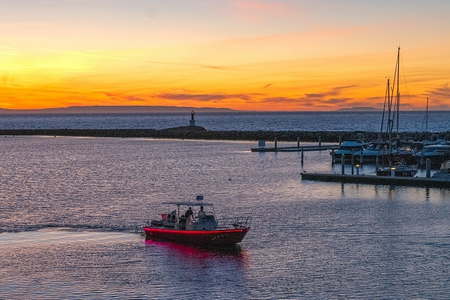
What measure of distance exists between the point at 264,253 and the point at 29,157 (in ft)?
267

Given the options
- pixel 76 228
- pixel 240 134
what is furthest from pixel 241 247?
pixel 240 134

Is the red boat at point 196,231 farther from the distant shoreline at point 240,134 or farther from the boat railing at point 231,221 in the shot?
the distant shoreline at point 240,134

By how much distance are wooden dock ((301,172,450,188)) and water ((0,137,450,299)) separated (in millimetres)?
1590

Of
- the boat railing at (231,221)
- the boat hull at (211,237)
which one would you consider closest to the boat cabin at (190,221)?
the boat hull at (211,237)

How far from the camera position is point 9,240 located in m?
40.2

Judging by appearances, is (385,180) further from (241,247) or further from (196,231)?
(196,231)

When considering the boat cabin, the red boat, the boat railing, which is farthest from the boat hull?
the boat railing

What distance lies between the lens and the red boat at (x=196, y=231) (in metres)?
37.7

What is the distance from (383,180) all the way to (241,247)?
29831mm

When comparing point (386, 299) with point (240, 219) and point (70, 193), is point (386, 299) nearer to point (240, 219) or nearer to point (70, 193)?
point (240, 219)

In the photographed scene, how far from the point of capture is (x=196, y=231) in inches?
1499

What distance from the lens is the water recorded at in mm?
30828

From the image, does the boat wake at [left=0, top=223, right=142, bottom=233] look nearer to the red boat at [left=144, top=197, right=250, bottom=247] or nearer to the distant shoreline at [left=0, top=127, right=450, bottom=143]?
the red boat at [left=144, top=197, right=250, bottom=247]

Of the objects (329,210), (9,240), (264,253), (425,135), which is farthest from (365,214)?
(425,135)
